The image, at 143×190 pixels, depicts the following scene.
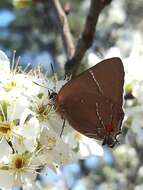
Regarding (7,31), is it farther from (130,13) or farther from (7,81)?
(7,81)

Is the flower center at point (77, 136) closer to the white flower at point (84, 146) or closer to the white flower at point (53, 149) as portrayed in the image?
the white flower at point (84, 146)

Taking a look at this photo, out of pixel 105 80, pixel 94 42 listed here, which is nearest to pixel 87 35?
pixel 105 80

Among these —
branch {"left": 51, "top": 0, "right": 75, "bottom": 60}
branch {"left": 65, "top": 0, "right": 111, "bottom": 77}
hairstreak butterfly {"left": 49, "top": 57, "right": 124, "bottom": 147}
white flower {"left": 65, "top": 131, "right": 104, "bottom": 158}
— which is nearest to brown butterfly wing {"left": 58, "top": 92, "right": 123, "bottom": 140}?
hairstreak butterfly {"left": 49, "top": 57, "right": 124, "bottom": 147}

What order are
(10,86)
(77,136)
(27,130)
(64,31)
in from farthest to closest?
(64,31) → (77,136) → (10,86) → (27,130)

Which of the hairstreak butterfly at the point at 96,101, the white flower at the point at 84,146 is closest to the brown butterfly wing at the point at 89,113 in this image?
the hairstreak butterfly at the point at 96,101

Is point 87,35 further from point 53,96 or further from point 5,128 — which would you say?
point 5,128

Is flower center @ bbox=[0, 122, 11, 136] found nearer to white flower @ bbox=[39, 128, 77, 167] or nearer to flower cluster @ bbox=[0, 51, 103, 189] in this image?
flower cluster @ bbox=[0, 51, 103, 189]
